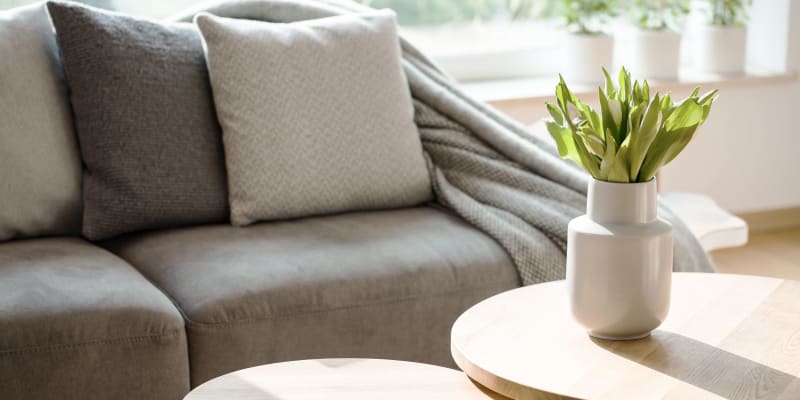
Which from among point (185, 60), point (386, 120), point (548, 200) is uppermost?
point (185, 60)

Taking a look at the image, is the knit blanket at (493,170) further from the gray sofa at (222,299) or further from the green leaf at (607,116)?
the green leaf at (607,116)

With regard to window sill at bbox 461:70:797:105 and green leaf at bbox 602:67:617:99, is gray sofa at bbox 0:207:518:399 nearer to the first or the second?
green leaf at bbox 602:67:617:99

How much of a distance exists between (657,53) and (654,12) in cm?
17

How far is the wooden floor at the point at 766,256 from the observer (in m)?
3.57

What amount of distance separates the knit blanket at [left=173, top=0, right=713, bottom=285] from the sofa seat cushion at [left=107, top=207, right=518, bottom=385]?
0.07 metres

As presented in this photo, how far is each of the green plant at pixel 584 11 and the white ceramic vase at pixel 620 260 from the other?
2163 millimetres

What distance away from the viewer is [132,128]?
238 cm

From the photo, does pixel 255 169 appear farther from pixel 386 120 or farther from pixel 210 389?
pixel 210 389

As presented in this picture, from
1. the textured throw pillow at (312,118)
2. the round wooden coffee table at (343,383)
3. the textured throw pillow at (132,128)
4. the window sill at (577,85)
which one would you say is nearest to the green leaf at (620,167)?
the round wooden coffee table at (343,383)

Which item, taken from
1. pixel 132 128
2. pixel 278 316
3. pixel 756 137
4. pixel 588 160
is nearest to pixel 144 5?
pixel 132 128

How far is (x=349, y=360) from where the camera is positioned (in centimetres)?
167

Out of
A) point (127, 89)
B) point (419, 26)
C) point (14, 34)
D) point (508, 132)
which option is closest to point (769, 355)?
point (508, 132)

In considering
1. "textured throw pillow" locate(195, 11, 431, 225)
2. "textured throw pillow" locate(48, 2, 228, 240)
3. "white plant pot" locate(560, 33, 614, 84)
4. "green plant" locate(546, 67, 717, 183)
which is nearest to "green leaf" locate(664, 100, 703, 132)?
"green plant" locate(546, 67, 717, 183)

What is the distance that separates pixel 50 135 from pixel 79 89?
12cm
